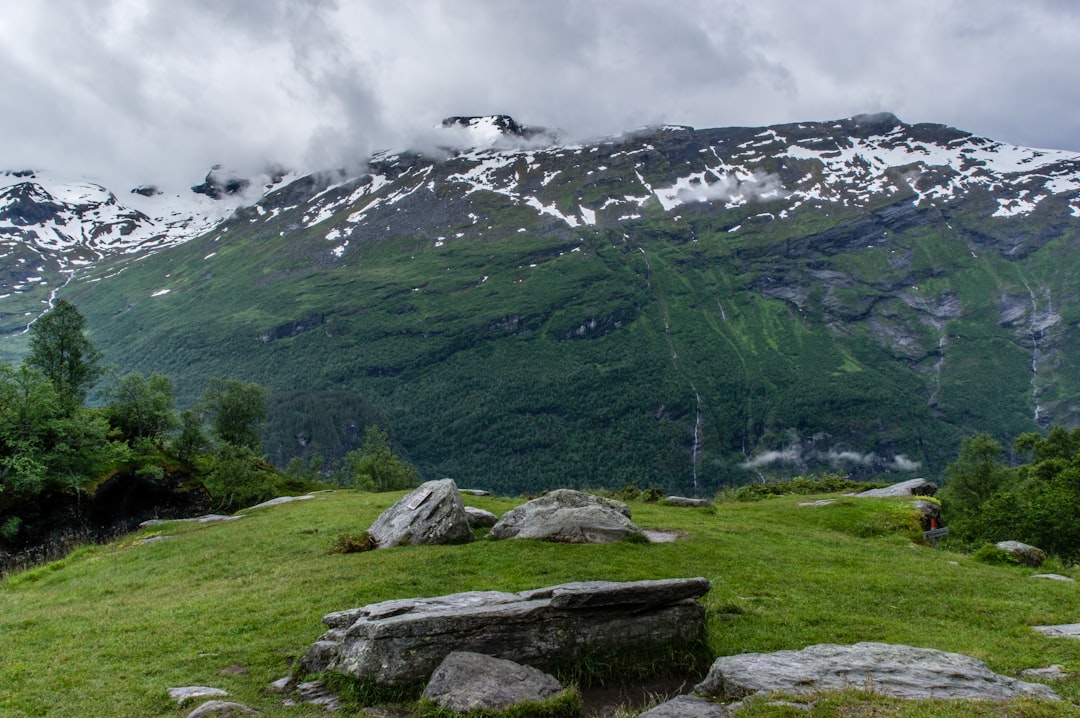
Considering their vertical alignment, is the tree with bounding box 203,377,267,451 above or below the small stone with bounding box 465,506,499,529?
above

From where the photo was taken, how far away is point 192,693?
570 inches

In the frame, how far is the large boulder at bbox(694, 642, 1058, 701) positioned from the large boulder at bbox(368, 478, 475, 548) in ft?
63.5

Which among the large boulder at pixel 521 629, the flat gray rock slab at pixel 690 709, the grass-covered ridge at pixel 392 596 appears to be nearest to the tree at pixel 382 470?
the grass-covered ridge at pixel 392 596

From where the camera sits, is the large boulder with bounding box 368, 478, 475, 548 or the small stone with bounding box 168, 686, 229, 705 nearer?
the small stone with bounding box 168, 686, 229, 705

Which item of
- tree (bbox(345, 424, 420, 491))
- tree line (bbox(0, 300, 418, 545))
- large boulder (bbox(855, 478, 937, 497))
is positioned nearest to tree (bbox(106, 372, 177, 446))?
tree line (bbox(0, 300, 418, 545))

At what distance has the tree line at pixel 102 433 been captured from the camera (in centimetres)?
4650

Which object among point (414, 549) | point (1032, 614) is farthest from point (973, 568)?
point (414, 549)

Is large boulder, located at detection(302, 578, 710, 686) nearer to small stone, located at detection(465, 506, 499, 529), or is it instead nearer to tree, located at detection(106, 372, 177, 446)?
small stone, located at detection(465, 506, 499, 529)

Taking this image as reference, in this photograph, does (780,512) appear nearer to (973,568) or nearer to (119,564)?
(973,568)

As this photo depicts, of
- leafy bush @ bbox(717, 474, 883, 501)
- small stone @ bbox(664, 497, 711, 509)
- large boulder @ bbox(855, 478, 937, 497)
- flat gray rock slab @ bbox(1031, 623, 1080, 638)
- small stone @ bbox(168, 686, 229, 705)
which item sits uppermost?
small stone @ bbox(168, 686, 229, 705)

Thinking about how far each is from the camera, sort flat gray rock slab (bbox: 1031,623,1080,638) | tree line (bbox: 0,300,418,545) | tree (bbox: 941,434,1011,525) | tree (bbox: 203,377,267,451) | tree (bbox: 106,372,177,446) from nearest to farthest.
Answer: flat gray rock slab (bbox: 1031,623,1080,638), tree line (bbox: 0,300,418,545), tree (bbox: 941,434,1011,525), tree (bbox: 106,372,177,446), tree (bbox: 203,377,267,451)

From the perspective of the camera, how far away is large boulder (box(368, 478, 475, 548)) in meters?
30.7

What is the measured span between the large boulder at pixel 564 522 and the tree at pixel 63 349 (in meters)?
56.8

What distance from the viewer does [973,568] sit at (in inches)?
1072
